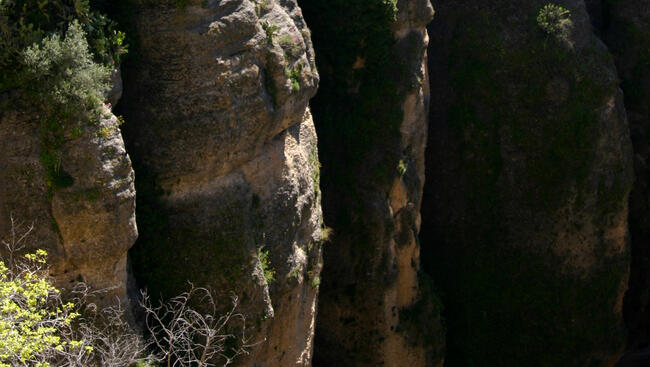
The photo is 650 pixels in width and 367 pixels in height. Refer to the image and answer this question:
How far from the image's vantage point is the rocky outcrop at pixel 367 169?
21203 mm

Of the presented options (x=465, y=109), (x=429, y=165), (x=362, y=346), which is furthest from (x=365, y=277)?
(x=465, y=109)

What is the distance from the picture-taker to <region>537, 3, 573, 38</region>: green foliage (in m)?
25.5

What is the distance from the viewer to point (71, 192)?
12.0 m

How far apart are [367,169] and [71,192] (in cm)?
1104

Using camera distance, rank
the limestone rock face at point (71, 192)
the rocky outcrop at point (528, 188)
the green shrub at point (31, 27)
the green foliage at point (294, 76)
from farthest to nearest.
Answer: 1. the rocky outcrop at point (528, 188)
2. the green foliage at point (294, 76)
3. the limestone rock face at point (71, 192)
4. the green shrub at point (31, 27)

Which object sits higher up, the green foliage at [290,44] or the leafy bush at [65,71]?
the green foliage at [290,44]

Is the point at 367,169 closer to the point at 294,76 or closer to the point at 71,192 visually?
the point at 294,76

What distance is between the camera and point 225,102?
14.2 metres

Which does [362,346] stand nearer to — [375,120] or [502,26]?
[375,120]

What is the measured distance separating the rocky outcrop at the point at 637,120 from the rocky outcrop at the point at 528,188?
2260mm

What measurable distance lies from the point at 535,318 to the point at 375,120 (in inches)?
413

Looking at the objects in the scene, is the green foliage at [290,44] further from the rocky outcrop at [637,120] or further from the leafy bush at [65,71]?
the rocky outcrop at [637,120]

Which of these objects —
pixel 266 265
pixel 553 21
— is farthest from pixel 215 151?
pixel 553 21

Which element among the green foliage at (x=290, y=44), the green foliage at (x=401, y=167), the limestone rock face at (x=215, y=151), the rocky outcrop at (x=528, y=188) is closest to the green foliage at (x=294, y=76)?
the limestone rock face at (x=215, y=151)
